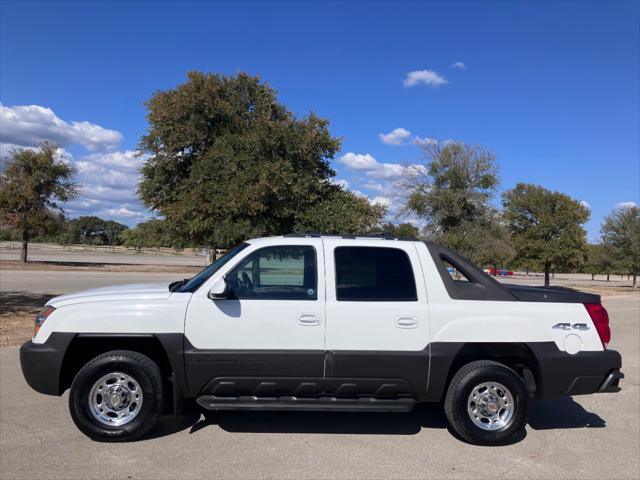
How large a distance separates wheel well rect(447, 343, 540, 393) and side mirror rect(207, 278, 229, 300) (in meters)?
2.15

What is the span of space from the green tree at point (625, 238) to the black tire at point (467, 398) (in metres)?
38.4

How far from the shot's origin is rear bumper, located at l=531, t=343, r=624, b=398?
486 centimetres

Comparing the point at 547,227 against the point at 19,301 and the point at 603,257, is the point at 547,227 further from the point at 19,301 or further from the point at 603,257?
the point at 19,301

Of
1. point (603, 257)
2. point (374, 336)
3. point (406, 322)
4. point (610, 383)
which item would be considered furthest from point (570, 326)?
point (603, 257)

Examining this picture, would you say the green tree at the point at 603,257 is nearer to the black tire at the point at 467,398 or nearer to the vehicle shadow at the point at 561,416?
the vehicle shadow at the point at 561,416

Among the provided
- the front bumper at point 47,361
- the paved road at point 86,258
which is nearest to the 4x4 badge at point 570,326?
the front bumper at point 47,361

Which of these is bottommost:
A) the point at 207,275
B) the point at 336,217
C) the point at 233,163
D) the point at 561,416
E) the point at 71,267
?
the point at 561,416

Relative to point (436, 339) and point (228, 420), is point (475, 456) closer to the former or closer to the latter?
point (436, 339)

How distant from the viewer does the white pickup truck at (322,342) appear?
464cm

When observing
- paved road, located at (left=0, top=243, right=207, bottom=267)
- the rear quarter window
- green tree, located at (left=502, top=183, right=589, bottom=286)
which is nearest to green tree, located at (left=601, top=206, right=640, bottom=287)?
green tree, located at (left=502, top=183, right=589, bottom=286)

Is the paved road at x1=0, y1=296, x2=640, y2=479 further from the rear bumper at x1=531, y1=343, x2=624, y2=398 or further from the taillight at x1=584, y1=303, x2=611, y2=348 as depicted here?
the taillight at x1=584, y1=303, x2=611, y2=348

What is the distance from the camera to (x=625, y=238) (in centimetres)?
3900

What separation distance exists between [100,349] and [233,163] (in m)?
16.5

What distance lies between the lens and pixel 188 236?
77.9 feet
